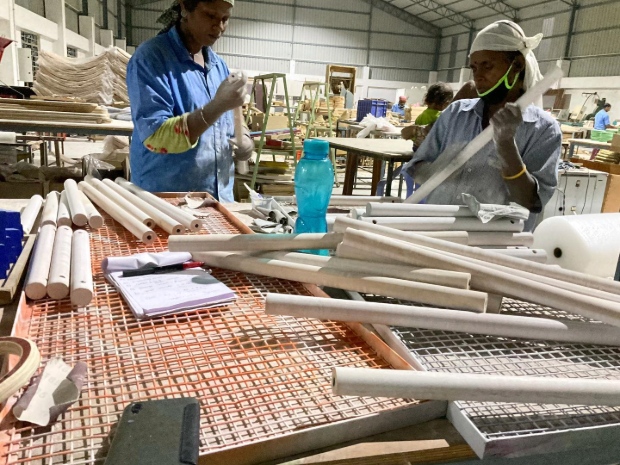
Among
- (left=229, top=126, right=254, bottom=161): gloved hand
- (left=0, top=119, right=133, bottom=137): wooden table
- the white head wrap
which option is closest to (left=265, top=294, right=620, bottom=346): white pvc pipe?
the white head wrap

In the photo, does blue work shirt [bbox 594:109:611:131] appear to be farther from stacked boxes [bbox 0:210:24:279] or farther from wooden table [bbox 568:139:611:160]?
stacked boxes [bbox 0:210:24:279]

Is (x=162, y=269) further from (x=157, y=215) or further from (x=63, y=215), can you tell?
(x=63, y=215)

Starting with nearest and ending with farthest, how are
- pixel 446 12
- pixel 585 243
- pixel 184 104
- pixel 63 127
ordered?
pixel 585 243 < pixel 184 104 < pixel 63 127 < pixel 446 12

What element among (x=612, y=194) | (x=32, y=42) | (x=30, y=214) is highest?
(x=32, y=42)

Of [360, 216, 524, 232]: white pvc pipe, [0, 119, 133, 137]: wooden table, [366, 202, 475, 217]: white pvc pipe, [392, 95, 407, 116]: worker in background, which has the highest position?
[392, 95, 407, 116]: worker in background

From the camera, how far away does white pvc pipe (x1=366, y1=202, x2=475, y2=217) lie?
1.27 m

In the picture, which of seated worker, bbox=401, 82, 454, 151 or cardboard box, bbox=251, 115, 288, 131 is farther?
cardboard box, bbox=251, 115, 288, 131

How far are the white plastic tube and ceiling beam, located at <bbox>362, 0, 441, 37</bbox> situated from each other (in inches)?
839

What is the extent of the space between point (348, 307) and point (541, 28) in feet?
61.9

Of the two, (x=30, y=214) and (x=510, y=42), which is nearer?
(x=30, y=214)

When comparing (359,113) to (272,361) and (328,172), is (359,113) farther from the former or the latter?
(272,361)

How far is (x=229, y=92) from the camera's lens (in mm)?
1659

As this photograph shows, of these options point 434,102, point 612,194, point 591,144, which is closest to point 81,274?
point 434,102

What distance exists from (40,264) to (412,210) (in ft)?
3.06
